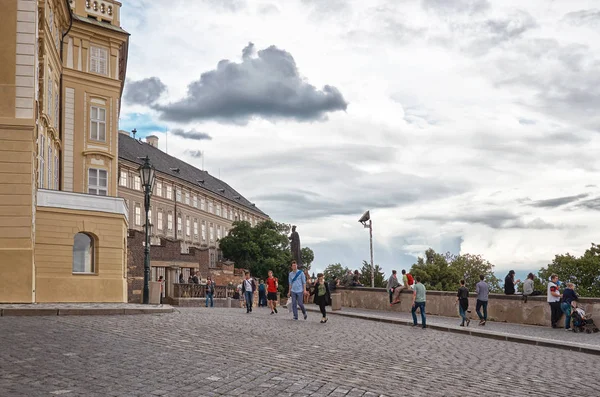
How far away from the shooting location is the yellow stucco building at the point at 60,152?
2358 cm

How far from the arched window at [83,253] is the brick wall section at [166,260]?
13965mm

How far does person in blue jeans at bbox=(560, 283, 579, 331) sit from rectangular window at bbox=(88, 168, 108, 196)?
83.3 ft

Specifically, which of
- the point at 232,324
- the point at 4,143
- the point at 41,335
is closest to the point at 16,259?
the point at 4,143

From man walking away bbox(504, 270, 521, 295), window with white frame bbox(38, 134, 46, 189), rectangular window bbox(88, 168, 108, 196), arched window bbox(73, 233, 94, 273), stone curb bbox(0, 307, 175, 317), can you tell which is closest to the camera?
stone curb bbox(0, 307, 175, 317)

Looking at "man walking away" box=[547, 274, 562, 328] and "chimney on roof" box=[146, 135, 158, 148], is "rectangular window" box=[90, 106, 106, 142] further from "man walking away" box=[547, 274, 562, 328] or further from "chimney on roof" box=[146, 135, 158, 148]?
"chimney on roof" box=[146, 135, 158, 148]

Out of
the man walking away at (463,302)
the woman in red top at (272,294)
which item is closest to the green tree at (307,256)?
the woman in red top at (272,294)

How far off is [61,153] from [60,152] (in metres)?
0.11

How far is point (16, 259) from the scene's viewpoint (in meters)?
22.9

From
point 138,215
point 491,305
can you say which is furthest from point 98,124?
point 138,215

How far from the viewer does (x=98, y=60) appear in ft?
133

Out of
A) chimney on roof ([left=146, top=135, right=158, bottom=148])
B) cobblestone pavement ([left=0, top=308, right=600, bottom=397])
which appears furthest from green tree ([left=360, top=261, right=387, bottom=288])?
chimney on roof ([left=146, top=135, right=158, bottom=148])

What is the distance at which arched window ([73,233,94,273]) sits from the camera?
30.4 m

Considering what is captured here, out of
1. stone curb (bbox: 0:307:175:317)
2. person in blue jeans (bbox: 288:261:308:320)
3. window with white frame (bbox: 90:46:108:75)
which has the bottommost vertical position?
stone curb (bbox: 0:307:175:317)

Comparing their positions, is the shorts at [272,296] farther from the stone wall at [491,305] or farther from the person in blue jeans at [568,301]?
the person in blue jeans at [568,301]
